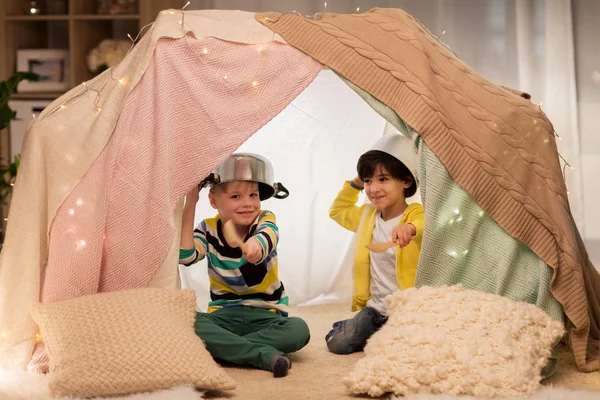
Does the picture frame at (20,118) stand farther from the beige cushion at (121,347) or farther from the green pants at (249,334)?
the beige cushion at (121,347)

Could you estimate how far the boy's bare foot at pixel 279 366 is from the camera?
193cm

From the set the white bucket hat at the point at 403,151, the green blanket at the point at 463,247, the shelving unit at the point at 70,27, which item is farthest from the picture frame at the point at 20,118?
the green blanket at the point at 463,247

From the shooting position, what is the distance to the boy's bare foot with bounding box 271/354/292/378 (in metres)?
1.93

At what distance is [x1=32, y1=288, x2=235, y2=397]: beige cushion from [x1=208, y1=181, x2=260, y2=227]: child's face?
1.48 feet

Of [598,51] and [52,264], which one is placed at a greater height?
[598,51]

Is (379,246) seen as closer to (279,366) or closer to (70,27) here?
Result: (279,366)

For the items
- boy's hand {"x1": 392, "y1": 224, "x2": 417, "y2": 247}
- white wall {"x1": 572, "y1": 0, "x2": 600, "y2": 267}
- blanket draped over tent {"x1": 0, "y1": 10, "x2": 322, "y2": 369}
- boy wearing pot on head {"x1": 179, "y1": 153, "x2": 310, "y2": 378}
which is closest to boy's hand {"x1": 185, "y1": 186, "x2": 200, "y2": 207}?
boy wearing pot on head {"x1": 179, "y1": 153, "x2": 310, "y2": 378}

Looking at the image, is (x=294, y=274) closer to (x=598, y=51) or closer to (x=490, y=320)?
(x=490, y=320)

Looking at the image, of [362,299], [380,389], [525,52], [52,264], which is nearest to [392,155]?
[362,299]

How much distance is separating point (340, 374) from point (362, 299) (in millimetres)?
453

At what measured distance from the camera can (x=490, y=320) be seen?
1.81 metres

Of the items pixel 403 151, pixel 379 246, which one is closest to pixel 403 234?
pixel 379 246

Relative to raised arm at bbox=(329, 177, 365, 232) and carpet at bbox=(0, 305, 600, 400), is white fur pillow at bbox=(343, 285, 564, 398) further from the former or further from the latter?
raised arm at bbox=(329, 177, 365, 232)

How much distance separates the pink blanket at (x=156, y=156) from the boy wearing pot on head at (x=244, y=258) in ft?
0.48
